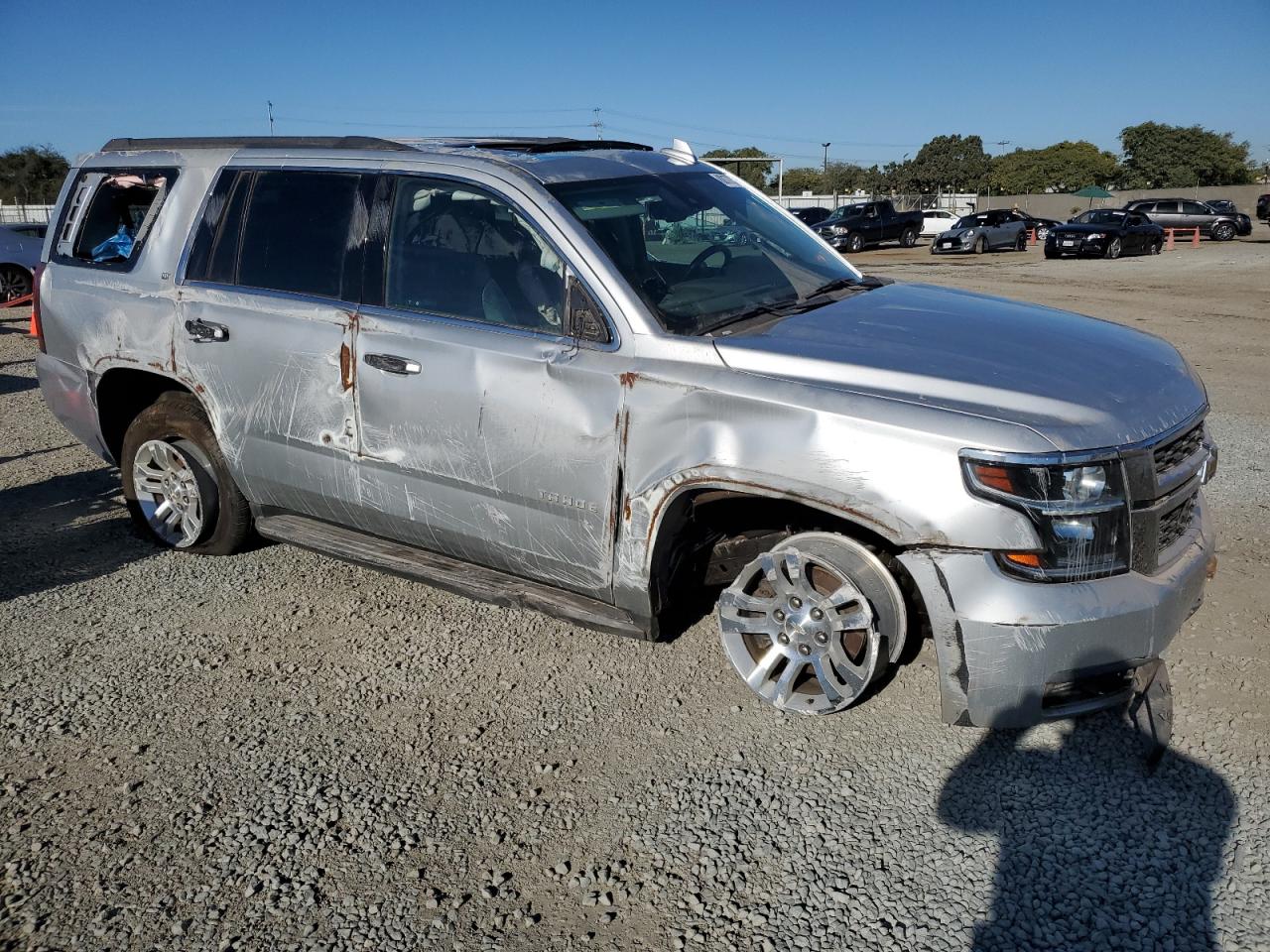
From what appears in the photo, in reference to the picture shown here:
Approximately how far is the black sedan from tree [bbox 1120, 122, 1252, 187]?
62590mm

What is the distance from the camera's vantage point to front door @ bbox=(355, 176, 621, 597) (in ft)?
11.9

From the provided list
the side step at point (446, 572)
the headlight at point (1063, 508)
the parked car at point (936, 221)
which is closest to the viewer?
the headlight at point (1063, 508)

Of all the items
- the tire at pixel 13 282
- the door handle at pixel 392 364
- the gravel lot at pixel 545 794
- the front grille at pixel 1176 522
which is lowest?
the gravel lot at pixel 545 794

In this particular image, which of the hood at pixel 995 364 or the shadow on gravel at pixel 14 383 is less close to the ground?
the hood at pixel 995 364

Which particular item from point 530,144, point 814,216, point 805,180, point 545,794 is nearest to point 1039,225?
point 814,216

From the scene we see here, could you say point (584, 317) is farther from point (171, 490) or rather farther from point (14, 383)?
point (14, 383)

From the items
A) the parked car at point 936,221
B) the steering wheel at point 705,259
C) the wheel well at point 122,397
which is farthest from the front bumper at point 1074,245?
the wheel well at point 122,397

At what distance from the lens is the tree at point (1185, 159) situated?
282 feet

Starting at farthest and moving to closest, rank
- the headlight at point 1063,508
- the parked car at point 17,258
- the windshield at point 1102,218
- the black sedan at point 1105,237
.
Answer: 1. the windshield at point 1102,218
2. the black sedan at point 1105,237
3. the parked car at point 17,258
4. the headlight at point 1063,508

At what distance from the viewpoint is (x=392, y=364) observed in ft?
13.2

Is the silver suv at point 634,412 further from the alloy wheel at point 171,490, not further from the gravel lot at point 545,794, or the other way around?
the gravel lot at point 545,794

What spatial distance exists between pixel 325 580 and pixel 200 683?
3.49ft

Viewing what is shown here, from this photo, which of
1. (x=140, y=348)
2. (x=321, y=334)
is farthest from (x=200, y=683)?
(x=140, y=348)

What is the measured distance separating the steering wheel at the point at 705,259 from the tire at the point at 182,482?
238cm
